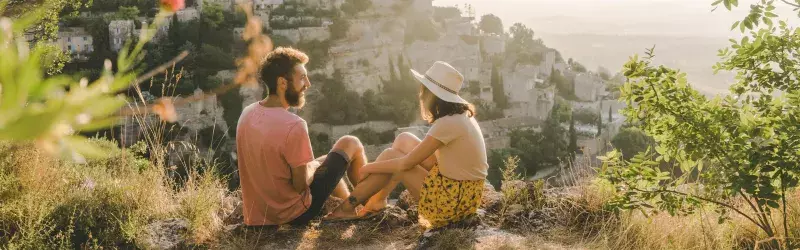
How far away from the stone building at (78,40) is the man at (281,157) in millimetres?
Answer: 27139

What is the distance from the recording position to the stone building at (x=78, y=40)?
26641mm

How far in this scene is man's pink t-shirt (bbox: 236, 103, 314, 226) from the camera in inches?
106

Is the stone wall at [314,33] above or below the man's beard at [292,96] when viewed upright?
below

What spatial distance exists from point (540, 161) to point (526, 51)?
49.9ft

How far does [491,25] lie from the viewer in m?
44.1

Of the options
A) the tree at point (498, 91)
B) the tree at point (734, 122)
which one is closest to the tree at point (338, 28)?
the tree at point (498, 91)

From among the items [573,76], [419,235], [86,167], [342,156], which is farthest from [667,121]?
[573,76]

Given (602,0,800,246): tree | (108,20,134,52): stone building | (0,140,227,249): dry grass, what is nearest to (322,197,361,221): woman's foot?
(0,140,227,249): dry grass

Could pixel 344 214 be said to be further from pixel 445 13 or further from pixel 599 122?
pixel 445 13

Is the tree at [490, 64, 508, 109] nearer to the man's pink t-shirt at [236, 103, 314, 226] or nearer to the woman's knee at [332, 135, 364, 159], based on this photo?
the woman's knee at [332, 135, 364, 159]

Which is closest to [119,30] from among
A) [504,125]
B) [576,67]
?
[504,125]

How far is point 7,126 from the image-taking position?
0.35 m

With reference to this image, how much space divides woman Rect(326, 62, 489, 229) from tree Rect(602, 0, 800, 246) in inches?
25.4

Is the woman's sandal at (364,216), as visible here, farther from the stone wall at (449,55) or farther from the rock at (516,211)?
the stone wall at (449,55)
